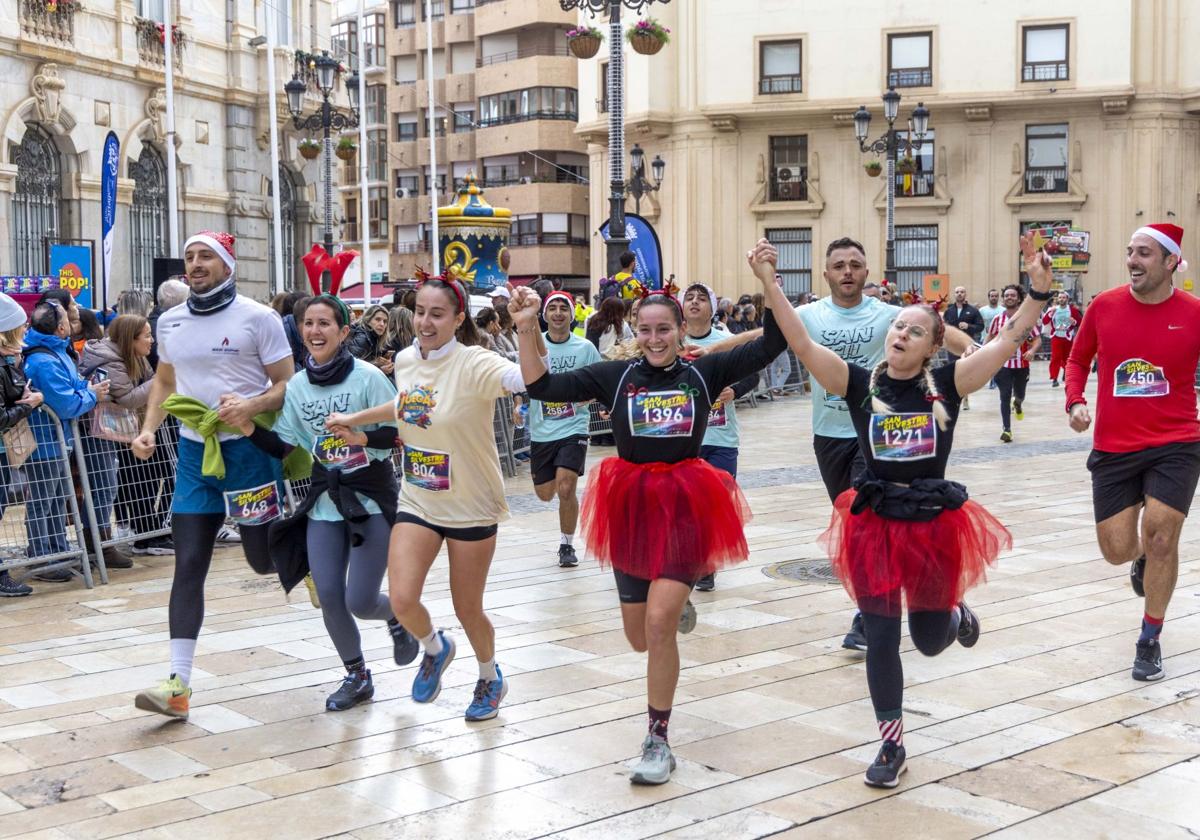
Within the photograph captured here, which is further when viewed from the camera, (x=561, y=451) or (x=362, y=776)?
(x=561, y=451)

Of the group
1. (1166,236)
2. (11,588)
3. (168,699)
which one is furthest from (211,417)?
(1166,236)

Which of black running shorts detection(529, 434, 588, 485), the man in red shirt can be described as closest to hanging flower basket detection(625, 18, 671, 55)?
black running shorts detection(529, 434, 588, 485)

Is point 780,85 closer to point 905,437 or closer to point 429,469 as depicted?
point 429,469

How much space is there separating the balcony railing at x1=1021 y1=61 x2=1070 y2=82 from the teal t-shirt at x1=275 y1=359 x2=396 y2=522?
4031 cm

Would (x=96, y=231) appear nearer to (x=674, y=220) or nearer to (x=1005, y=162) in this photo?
(x=674, y=220)

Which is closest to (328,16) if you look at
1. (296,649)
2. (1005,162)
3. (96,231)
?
(96,231)

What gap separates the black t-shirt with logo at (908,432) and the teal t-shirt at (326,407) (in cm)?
216

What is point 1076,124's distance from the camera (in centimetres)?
4291

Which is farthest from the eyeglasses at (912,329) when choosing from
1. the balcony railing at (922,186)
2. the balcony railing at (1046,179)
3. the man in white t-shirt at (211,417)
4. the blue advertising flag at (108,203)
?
the balcony railing at (1046,179)

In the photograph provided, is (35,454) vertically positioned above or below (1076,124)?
below

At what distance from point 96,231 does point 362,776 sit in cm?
2204

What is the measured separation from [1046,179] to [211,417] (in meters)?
40.8

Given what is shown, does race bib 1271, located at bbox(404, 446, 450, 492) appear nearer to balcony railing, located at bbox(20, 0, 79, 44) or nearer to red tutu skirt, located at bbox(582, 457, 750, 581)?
red tutu skirt, located at bbox(582, 457, 750, 581)

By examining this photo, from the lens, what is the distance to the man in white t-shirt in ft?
20.5
